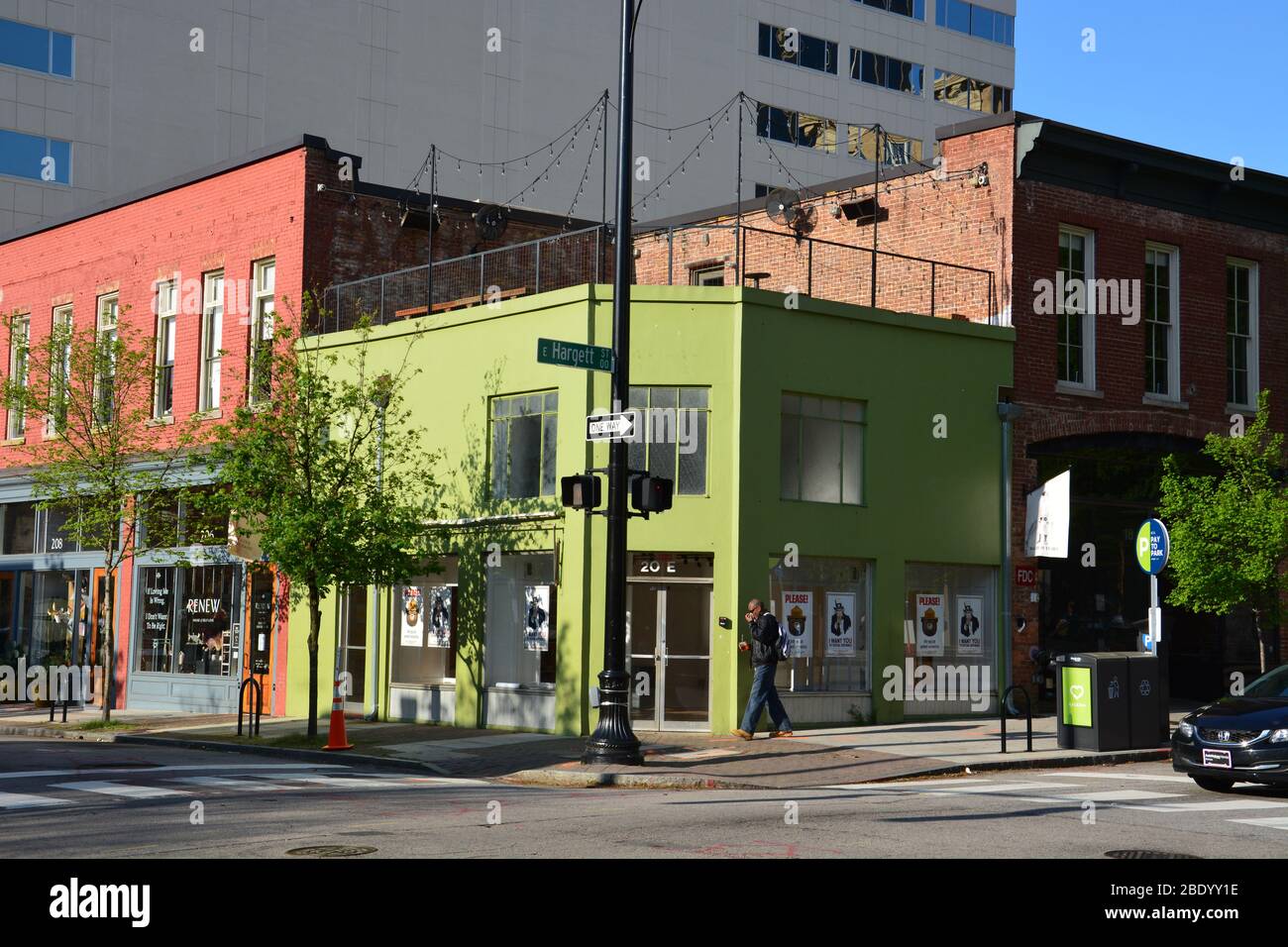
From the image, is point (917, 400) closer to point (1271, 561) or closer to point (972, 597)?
point (972, 597)

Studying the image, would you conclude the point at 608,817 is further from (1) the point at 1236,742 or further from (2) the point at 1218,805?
(1) the point at 1236,742

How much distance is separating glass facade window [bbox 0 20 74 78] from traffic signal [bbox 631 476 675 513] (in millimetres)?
32558

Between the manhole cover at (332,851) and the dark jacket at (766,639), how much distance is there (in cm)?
990

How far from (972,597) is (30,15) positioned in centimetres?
3266

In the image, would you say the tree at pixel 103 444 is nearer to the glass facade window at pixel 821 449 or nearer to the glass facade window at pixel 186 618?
the glass facade window at pixel 186 618

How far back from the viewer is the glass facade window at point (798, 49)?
55.0 m

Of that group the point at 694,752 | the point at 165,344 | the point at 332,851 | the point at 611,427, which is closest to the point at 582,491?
the point at 611,427

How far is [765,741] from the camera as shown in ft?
66.6

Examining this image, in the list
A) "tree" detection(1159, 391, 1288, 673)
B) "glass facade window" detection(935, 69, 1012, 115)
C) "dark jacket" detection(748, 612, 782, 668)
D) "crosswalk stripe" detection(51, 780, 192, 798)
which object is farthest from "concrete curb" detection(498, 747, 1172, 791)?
"glass facade window" detection(935, 69, 1012, 115)

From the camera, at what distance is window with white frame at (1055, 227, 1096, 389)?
25422 millimetres

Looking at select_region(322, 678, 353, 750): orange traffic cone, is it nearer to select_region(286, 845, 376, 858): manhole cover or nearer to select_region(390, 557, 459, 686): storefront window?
select_region(390, 557, 459, 686): storefront window

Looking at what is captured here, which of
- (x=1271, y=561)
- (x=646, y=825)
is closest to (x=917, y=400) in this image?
(x=1271, y=561)

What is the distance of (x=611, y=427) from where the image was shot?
16.9 m

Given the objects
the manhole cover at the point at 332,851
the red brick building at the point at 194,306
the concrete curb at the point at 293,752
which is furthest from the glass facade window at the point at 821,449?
the manhole cover at the point at 332,851
